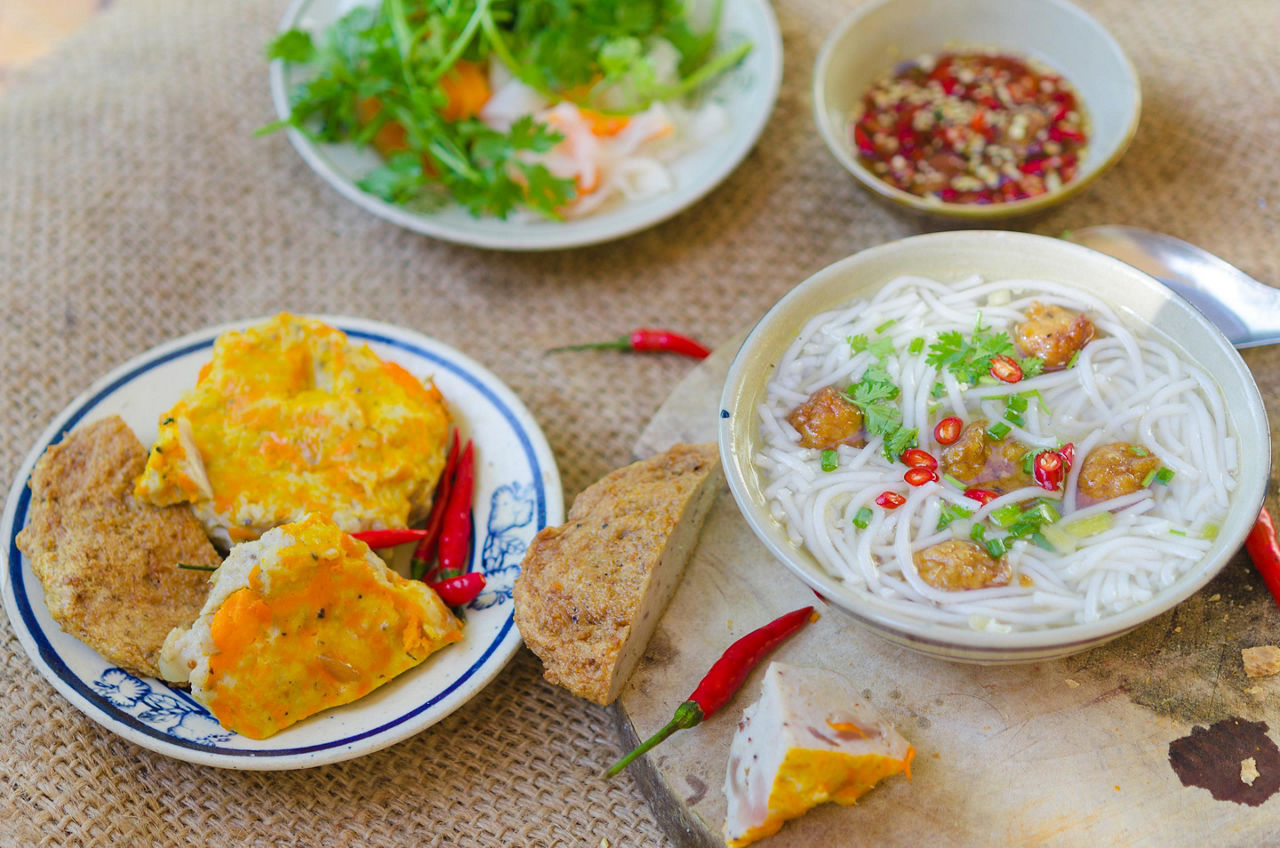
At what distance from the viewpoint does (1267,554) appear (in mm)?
3115

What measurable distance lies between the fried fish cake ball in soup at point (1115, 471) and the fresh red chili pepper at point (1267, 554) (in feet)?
1.54

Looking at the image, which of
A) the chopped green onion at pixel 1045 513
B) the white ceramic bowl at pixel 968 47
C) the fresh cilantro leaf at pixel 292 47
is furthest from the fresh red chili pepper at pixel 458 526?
the fresh cilantro leaf at pixel 292 47

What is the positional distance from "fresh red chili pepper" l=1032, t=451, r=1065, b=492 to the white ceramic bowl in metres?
1.50

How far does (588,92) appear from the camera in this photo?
4.89m

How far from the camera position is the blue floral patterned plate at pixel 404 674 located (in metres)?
3.11

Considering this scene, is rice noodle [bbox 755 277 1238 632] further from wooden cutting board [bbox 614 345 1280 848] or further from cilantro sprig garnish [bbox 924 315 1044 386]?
wooden cutting board [bbox 614 345 1280 848]

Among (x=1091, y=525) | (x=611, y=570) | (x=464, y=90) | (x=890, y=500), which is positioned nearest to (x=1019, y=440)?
(x=1091, y=525)

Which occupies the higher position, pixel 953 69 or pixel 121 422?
pixel 121 422

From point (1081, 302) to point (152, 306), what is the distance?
369cm

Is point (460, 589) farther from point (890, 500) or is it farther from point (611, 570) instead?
point (890, 500)

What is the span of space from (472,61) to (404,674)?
9.56ft

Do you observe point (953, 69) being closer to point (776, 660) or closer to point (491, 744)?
point (776, 660)

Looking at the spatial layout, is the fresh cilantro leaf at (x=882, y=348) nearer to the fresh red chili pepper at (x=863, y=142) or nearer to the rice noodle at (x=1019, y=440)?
the rice noodle at (x=1019, y=440)

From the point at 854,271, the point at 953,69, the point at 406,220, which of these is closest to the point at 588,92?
the point at 406,220
